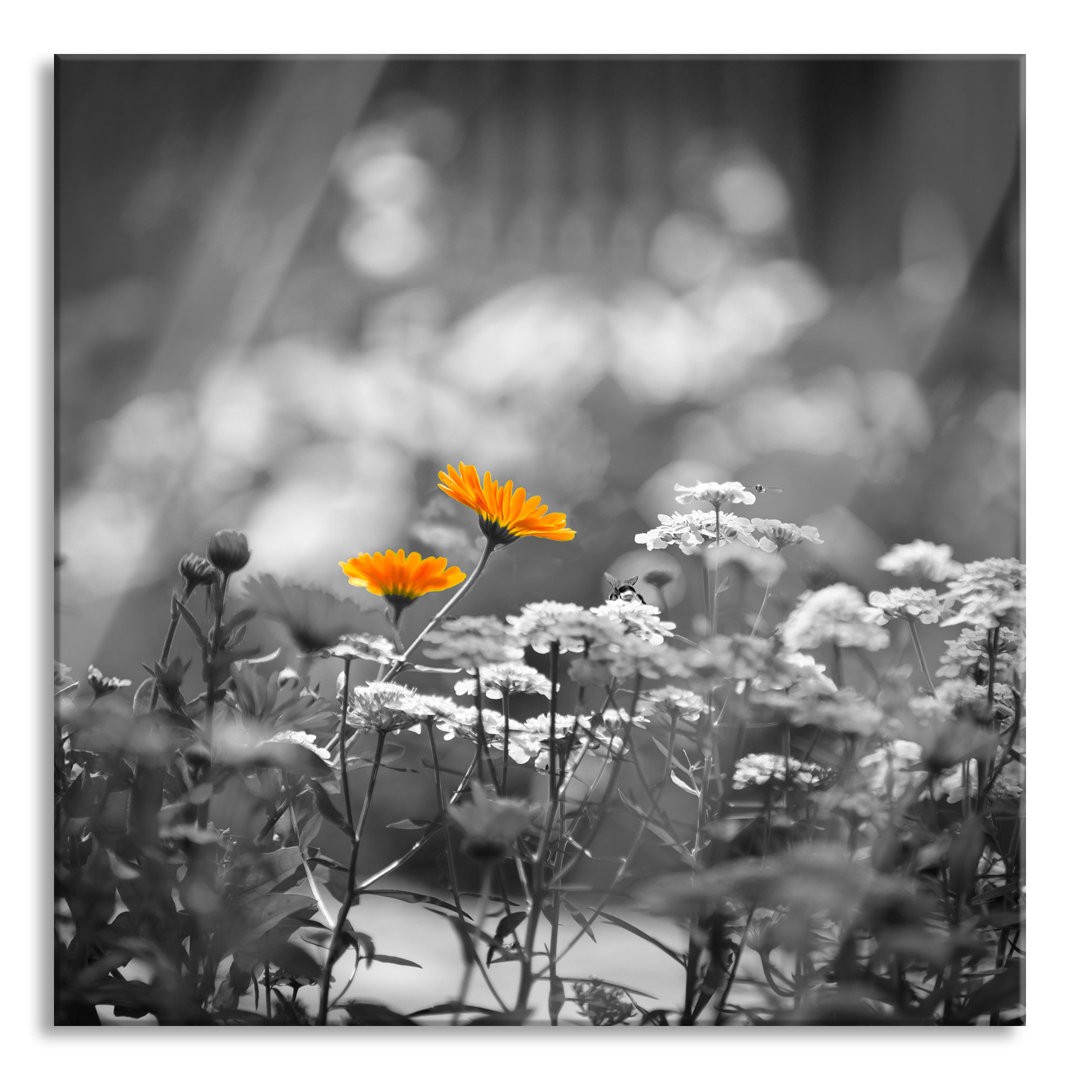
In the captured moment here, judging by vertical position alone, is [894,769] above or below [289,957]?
above

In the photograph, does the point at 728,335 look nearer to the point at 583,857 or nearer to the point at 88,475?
the point at 583,857

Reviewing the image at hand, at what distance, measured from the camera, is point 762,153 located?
1170 mm

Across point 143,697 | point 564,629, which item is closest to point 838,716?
point 564,629

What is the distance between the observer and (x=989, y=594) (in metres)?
1.02

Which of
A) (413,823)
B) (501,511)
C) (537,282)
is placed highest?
(537,282)

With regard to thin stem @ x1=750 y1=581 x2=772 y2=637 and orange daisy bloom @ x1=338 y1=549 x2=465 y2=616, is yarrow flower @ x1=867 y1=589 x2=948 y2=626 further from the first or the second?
orange daisy bloom @ x1=338 y1=549 x2=465 y2=616

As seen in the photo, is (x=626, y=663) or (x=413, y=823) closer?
(x=626, y=663)

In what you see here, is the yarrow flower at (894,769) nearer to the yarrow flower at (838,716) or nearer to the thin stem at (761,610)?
the yarrow flower at (838,716)

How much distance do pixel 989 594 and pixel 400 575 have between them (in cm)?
60

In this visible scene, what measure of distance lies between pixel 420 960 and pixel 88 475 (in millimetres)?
648

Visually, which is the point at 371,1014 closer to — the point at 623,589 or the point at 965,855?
the point at 623,589

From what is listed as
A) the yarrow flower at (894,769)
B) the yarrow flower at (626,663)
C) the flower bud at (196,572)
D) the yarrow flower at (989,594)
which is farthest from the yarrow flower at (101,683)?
the yarrow flower at (989,594)

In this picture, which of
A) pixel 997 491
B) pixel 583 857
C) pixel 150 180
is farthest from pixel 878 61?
pixel 583 857

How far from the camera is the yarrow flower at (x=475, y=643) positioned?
2.94ft
